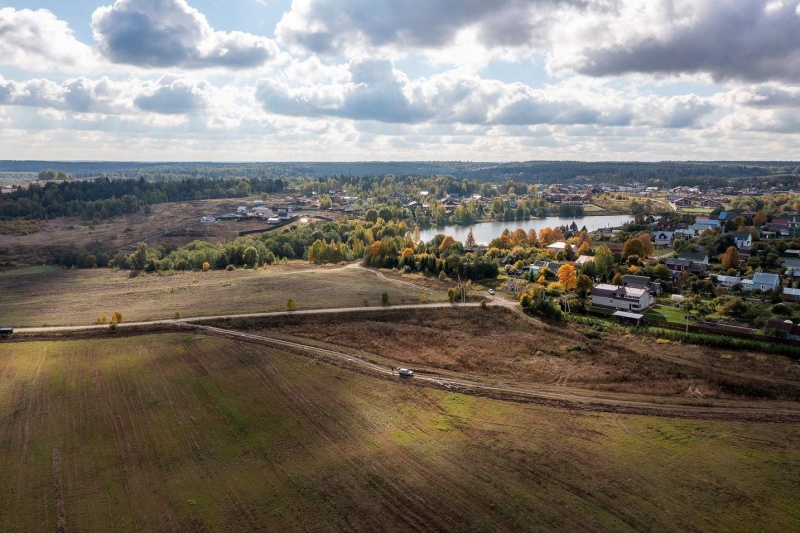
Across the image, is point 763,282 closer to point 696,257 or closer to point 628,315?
point 696,257

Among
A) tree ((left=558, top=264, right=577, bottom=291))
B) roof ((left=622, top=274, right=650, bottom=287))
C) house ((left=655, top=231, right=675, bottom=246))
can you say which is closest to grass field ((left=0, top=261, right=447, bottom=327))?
tree ((left=558, top=264, right=577, bottom=291))

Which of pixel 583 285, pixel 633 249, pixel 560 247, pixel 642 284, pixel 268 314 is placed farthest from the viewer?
pixel 560 247

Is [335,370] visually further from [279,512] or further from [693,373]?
[693,373]

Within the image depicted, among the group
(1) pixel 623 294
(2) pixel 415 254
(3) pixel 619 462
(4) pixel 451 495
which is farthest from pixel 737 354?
(2) pixel 415 254

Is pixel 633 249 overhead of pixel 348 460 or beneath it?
overhead

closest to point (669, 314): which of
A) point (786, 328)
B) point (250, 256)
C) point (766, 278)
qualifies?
point (786, 328)

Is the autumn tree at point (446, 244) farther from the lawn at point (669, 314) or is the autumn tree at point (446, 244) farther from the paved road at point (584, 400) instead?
the paved road at point (584, 400)

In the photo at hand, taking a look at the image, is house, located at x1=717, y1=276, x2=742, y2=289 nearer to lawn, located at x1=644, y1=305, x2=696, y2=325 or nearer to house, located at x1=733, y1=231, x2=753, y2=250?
lawn, located at x1=644, y1=305, x2=696, y2=325
